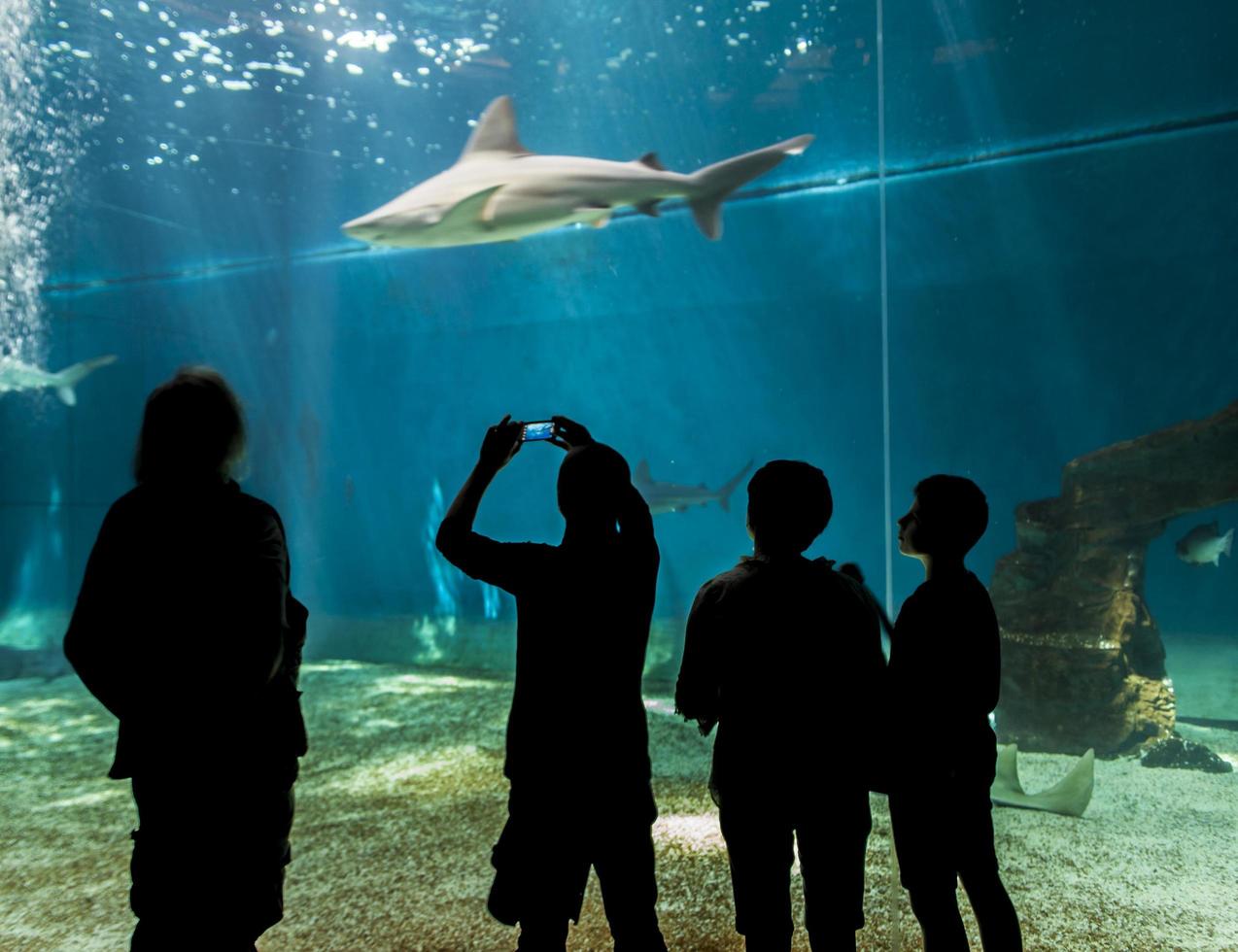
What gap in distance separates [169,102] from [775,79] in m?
8.50

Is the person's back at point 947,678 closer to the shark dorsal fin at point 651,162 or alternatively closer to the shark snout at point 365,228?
the shark dorsal fin at point 651,162

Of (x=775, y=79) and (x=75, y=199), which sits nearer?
(x=775, y=79)

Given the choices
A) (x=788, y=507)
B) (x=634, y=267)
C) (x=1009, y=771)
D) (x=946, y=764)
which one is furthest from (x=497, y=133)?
(x=634, y=267)

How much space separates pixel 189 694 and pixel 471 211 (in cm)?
293

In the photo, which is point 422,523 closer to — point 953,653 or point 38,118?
point 38,118

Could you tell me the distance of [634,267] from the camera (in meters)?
16.9

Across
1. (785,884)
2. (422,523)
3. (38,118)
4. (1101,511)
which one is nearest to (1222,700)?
(1101,511)

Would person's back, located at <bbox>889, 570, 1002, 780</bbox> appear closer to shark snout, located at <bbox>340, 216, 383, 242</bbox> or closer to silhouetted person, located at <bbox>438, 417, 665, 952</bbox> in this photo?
silhouetted person, located at <bbox>438, 417, 665, 952</bbox>

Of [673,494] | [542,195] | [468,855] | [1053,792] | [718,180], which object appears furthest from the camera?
[673,494]

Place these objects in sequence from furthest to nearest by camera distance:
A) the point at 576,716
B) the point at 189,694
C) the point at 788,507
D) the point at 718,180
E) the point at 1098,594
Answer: the point at 1098,594, the point at 718,180, the point at 788,507, the point at 576,716, the point at 189,694

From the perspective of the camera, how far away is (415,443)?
722 inches

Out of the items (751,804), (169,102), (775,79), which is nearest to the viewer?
(751,804)

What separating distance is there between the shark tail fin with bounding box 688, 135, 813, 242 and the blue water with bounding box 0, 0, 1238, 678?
17.7 feet

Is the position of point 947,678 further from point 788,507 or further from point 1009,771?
point 1009,771
